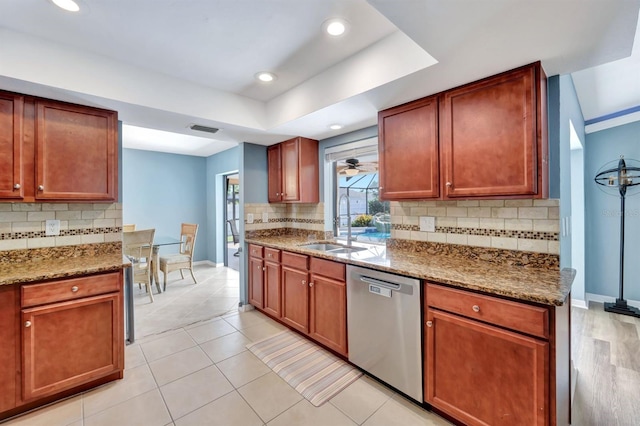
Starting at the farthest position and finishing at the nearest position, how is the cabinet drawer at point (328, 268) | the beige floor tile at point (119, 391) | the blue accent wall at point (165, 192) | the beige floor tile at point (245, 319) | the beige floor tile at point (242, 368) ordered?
the blue accent wall at point (165, 192) < the beige floor tile at point (245, 319) < the cabinet drawer at point (328, 268) < the beige floor tile at point (242, 368) < the beige floor tile at point (119, 391)

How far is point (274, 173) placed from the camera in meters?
3.63

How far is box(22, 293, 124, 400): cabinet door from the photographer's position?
1763mm

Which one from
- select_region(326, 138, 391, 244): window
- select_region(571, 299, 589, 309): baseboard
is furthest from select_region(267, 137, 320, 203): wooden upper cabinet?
select_region(571, 299, 589, 309): baseboard

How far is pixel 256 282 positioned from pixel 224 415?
1.67 metres

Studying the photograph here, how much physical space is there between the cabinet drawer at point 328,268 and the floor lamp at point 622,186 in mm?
3521

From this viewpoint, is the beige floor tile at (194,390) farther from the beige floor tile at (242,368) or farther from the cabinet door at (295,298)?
the cabinet door at (295,298)

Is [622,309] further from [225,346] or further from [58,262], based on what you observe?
[58,262]

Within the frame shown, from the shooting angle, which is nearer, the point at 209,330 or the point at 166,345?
the point at 166,345

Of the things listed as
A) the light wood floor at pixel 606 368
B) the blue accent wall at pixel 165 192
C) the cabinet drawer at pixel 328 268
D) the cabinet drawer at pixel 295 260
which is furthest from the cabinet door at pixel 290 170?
the blue accent wall at pixel 165 192

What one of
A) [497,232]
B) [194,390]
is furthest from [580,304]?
[194,390]

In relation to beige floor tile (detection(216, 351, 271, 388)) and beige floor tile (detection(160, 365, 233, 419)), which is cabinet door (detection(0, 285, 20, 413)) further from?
beige floor tile (detection(216, 351, 271, 388))

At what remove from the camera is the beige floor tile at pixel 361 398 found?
1.78 meters

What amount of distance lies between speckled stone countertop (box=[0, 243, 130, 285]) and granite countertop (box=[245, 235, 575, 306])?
1.67 metres

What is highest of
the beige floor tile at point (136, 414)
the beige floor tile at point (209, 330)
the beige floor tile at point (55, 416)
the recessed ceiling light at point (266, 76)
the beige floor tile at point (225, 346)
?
A: the recessed ceiling light at point (266, 76)
